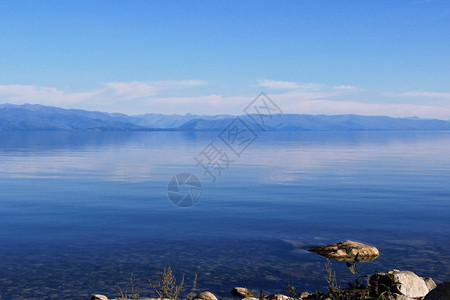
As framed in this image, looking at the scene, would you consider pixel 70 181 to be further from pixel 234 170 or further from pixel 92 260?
pixel 92 260

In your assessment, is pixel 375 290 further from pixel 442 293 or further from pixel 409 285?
pixel 442 293

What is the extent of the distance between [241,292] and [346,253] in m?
5.42

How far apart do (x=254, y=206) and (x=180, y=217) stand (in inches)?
201

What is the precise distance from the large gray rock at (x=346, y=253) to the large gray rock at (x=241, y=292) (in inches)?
193

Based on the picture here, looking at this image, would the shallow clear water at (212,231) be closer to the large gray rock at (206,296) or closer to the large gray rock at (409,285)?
the large gray rock at (206,296)

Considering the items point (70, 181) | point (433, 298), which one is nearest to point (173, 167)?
point (70, 181)

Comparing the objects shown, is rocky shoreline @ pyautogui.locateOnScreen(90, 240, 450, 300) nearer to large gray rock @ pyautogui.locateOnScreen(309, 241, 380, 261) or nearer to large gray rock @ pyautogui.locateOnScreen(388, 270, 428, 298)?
large gray rock @ pyautogui.locateOnScreen(388, 270, 428, 298)

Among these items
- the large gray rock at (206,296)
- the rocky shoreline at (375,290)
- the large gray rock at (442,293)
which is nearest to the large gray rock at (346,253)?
the rocky shoreline at (375,290)

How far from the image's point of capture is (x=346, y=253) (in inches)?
706

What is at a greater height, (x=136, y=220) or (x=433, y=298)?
(x=433, y=298)

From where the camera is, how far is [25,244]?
1961 centimetres

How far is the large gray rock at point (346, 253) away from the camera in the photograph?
17688mm

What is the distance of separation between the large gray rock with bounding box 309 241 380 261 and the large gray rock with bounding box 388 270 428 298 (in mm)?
5117

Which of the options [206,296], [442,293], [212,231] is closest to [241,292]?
[206,296]
